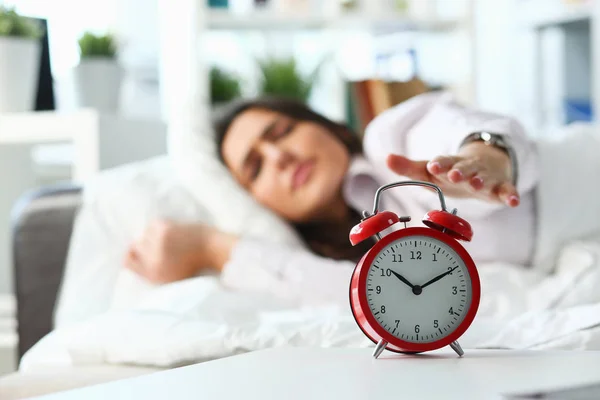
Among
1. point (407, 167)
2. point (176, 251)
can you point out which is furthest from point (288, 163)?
point (407, 167)

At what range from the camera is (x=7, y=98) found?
2055mm

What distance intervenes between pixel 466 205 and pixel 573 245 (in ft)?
0.76

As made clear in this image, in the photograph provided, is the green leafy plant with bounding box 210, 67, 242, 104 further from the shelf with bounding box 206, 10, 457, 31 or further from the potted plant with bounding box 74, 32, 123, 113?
the potted plant with bounding box 74, 32, 123, 113

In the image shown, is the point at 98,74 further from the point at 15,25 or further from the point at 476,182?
the point at 476,182

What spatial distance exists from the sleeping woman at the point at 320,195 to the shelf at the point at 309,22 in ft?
2.58

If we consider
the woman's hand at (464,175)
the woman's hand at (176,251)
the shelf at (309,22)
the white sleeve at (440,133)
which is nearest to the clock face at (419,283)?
the woman's hand at (464,175)

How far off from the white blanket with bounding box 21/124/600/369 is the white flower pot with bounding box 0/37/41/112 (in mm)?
861

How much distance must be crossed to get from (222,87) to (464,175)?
1.69 metres

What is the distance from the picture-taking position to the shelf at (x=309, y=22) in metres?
2.44

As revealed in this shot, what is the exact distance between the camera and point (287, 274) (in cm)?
145

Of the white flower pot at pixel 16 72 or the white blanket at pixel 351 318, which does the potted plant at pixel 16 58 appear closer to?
the white flower pot at pixel 16 72

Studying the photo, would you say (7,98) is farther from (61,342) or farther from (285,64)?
(61,342)

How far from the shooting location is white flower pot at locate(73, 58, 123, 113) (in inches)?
82.2

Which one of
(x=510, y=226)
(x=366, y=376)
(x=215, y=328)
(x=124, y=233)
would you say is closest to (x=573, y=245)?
(x=510, y=226)
